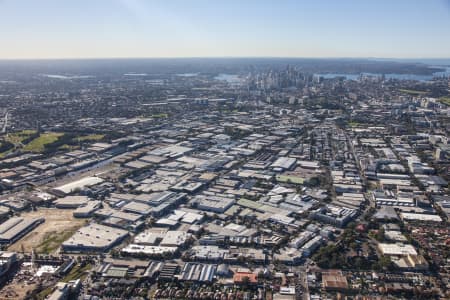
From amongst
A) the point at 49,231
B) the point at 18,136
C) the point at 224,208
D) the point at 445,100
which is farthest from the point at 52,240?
the point at 445,100

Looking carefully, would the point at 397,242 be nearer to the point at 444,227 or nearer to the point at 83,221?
the point at 444,227

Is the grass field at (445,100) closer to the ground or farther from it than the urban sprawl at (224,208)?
farther from it

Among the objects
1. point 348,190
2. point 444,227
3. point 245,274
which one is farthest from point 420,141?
point 245,274

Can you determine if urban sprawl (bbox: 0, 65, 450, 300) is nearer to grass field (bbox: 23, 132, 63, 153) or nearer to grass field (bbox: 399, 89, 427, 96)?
grass field (bbox: 23, 132, 63, 153)

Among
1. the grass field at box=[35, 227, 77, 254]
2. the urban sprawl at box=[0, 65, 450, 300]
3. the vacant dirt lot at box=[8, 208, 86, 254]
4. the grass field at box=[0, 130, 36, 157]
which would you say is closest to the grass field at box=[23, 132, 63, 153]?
the urban sprawl at box=[0, 65, 450, 300]

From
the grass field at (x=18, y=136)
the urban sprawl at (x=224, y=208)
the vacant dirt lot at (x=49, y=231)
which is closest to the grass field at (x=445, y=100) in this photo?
the urban sprawl at (x=224, y=208)

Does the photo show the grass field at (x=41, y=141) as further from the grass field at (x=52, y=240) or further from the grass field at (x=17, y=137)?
the grass field at (x=52, y=240)
